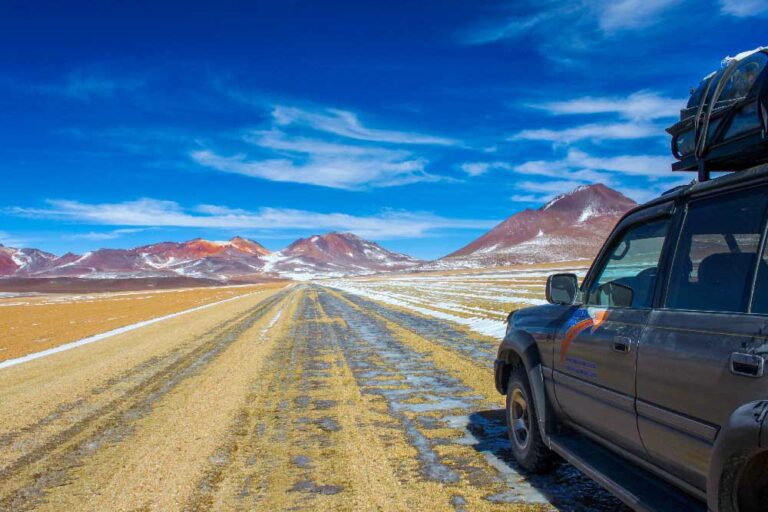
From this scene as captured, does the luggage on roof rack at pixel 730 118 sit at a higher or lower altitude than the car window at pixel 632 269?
higher

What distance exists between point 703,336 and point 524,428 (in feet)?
7.75

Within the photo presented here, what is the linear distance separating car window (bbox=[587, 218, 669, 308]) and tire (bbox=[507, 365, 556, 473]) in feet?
3.49

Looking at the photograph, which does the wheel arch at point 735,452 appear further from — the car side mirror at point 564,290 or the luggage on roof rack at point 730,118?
the car side mirror at point 564,290

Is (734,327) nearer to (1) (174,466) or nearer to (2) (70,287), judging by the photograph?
(1) (174,466)

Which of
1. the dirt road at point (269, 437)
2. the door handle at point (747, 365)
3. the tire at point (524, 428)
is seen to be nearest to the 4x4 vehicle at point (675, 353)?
the door handle at point (747, 365)

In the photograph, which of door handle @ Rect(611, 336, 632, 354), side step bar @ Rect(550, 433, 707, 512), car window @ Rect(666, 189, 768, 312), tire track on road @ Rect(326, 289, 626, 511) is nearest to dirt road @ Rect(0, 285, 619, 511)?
tire track on road @ Rect(326, 289, 626, 511)

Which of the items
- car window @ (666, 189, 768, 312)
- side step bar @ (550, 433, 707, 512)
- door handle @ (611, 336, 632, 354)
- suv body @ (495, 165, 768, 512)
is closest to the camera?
suv body @ (495, 165, 768, 512)

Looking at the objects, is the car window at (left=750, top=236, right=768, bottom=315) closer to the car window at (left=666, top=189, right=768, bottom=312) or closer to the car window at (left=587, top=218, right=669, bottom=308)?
the car window at (left=666, top=189, right=768, bottom=312)

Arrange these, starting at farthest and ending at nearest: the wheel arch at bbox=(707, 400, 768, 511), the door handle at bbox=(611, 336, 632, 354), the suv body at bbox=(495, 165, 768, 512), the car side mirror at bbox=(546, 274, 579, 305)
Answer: the car side mirror at bbox=(546, 274, 579, 305), the door handle at bbox=(611, 336, 632, 354), the suv body at bbox=(495, 165, 768, 512), the wheel arch at bbox=(707, 400, 768, 511)

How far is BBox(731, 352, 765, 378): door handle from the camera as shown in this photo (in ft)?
6.42

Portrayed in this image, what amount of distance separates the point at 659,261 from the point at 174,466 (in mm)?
4161

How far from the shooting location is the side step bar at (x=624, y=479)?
2.50 meters

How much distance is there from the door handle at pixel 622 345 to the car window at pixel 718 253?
0.29 metres

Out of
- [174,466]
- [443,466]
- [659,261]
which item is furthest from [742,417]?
[174,466]
